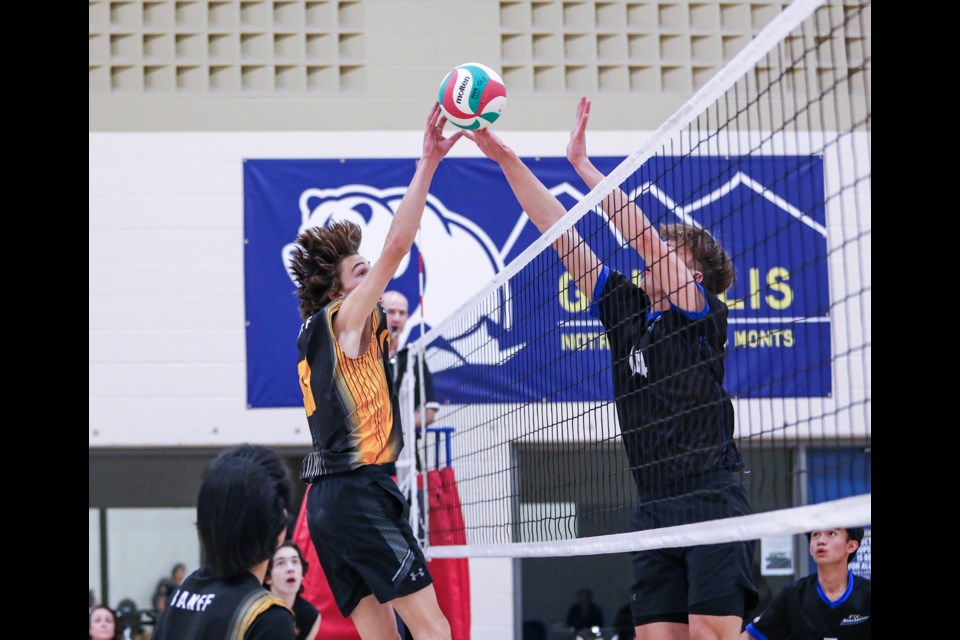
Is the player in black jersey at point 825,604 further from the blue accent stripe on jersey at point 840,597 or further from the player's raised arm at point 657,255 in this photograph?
the player's raised arm at point 657,255

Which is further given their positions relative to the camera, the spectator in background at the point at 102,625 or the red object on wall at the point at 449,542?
the spectator in background at the point at 102,625

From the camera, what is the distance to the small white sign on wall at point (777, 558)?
30.4 ft

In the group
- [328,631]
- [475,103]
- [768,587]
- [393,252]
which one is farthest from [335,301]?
[768,587]

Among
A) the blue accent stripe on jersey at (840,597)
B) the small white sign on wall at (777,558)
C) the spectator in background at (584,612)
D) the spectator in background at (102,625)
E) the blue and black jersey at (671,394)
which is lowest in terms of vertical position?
the spectator in background at (584,612)

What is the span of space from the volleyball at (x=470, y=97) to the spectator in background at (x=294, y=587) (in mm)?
2724

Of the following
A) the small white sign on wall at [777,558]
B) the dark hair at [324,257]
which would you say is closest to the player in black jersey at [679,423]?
the dark hair at [324,257]

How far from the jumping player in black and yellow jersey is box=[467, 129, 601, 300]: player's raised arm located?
0.35 m

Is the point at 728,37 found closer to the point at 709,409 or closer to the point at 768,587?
the point at 768,587

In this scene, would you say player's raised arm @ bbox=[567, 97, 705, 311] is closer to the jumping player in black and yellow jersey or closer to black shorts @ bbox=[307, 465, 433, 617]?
the jumping player in black and yellow jersey

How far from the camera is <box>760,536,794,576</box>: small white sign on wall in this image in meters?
9.27

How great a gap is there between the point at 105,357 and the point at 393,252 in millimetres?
5582

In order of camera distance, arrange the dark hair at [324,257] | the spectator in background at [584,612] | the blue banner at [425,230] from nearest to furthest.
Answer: the dark hair at [324,257]
the blue banner at [425,230]
the spectator in background at [584,612]
